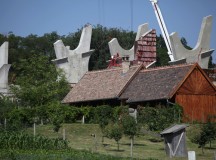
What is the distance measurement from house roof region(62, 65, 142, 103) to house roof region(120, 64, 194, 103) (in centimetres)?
94

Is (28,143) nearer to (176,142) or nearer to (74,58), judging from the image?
(176,142)

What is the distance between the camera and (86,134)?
45875 millimetres

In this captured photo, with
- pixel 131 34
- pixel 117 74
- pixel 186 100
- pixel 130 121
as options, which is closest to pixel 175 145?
pixel 130 121

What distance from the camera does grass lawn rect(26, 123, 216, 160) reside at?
118ft

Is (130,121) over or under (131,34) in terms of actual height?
under

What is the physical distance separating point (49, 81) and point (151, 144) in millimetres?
27851

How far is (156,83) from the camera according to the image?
55.3 meters

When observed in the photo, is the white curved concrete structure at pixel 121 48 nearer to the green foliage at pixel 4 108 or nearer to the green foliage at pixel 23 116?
the green foliage at pixel 4 108

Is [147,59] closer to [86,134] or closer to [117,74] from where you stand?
[117,74]

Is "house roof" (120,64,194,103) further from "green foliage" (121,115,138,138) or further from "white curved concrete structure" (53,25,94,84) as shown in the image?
"white curved concrete structure" (53,25,94,84)

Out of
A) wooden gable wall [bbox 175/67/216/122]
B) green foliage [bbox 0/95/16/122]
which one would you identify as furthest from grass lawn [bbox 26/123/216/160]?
wooden gable wall [bbox 175/67/216/122]

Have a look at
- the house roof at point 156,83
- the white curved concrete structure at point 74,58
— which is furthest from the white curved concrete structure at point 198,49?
the house roof at point 156,83

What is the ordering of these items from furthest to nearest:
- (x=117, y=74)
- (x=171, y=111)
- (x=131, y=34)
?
(x=131, y=34), (x=117, y=74), (x=171, y=111)

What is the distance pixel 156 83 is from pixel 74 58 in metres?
19.5
